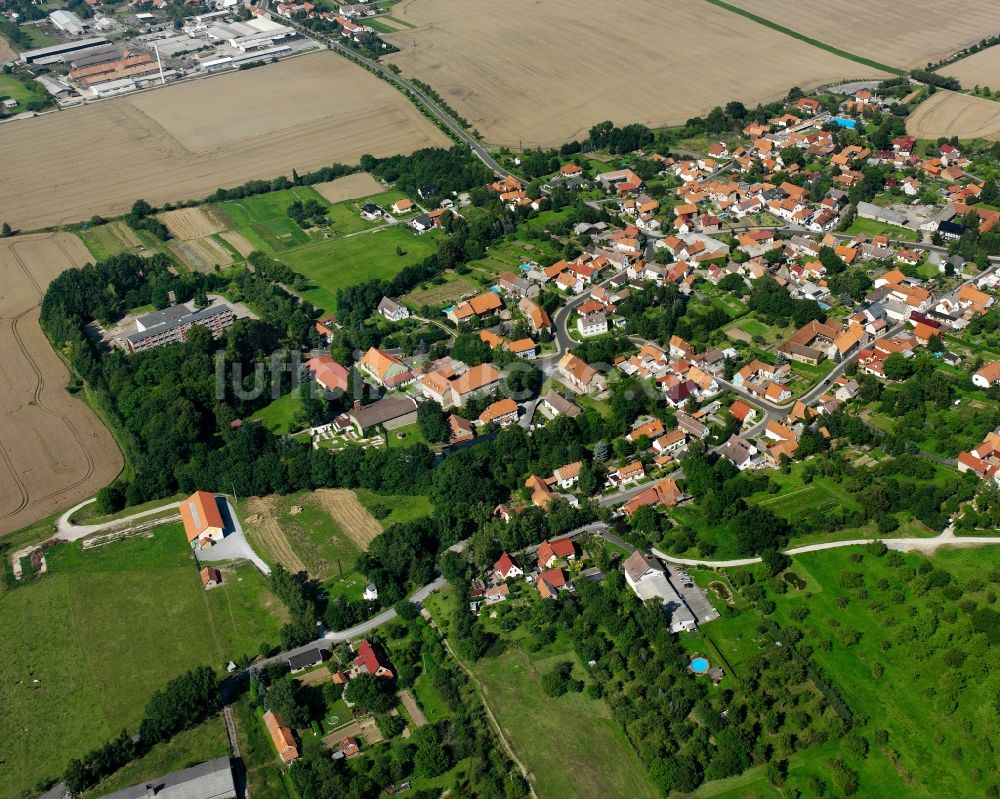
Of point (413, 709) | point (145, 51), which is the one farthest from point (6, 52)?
point (413, 709)

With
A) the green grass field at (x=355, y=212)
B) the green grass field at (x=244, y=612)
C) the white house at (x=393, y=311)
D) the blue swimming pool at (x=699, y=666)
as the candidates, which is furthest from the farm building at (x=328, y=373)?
the blue swimming pool at (x=699, y=666)

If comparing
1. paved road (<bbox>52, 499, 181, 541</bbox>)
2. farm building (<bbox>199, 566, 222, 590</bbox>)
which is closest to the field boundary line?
paved road (<bbox>52, 499, 181, 541</bbox>)

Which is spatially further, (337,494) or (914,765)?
(337,494)

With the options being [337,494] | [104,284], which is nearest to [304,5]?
[104,284]

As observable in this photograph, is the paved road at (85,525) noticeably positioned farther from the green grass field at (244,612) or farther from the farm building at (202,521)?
the green grass field at (244,612)

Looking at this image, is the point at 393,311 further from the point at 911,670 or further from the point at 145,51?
the point at 145,51

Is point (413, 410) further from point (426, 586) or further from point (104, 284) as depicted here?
point (104, 284)
